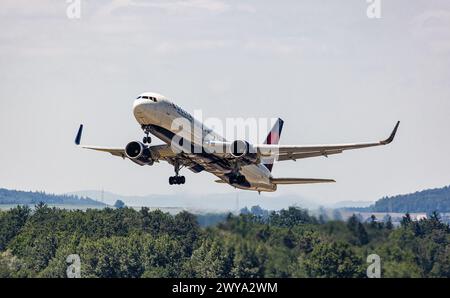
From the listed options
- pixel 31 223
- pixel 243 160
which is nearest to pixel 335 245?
pixel 243 160

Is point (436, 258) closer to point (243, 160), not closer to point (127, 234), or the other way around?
point (243, 160)

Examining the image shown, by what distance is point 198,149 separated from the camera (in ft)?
221

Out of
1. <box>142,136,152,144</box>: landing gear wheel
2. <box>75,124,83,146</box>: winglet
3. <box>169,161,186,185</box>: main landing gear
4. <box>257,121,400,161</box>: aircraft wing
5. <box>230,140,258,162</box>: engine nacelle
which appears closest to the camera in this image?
<box>142,136,152,144</box>: landing gear wheel

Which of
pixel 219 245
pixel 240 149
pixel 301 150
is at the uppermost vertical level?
pixel 301 150

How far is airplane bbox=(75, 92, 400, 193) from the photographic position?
212 feet

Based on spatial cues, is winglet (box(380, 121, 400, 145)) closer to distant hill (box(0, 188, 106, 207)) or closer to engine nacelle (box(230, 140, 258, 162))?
engine nacelle (box(230, 140, 258, 162))

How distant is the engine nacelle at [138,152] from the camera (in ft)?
224

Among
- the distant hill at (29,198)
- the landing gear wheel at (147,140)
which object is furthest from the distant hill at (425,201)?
the landing gear wheel at (147,140)

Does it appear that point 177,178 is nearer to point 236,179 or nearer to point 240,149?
point 236,179

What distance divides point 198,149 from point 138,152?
351cm

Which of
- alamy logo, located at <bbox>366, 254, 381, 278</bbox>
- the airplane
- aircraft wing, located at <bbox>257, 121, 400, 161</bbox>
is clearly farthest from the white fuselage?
alamy logo, located at <bbox>366, 254, 381, 278</bbox>

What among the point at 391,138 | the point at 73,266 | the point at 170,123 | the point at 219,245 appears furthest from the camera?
the point at 73,266

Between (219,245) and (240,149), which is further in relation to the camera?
(240,149)

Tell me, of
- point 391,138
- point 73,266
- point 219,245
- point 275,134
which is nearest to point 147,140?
point 219,245
